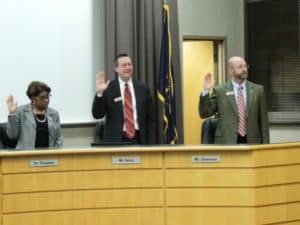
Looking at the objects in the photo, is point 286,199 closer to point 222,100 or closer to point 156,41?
point 222,100

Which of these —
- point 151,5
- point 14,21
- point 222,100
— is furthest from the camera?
point 151,5

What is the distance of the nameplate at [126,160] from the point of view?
4293 mm

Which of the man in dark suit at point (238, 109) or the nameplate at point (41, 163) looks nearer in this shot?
the nameplate at point (41, 163)

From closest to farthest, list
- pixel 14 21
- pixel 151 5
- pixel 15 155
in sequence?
pixel 15 155, pixel 14 21, pixel 151 5

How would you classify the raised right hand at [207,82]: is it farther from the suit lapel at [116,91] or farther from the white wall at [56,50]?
the white wall at [56,50]

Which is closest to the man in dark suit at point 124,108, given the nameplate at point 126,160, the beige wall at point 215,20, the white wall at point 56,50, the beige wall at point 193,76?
the white wall at point 56,50

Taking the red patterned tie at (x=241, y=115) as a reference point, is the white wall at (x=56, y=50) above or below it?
above

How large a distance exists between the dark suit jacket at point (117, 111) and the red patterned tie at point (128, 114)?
0.15 ft

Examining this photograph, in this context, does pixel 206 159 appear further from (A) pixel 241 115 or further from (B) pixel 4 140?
(B) pixel 4 140

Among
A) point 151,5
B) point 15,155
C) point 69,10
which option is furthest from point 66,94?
point 15,155

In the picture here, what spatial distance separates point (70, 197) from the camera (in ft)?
14.0

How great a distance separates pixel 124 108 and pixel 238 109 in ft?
3.28

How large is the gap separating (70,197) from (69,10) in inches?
105

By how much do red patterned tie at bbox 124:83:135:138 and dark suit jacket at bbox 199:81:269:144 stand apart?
0.65m
